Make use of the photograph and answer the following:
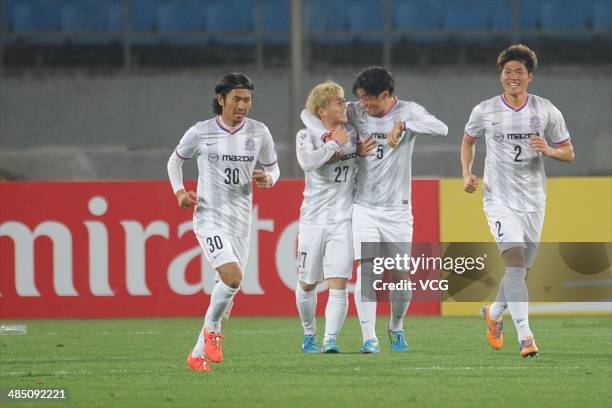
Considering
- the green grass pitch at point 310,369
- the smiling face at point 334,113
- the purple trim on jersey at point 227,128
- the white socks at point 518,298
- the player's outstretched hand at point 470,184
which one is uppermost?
the smiling face at point 334,113

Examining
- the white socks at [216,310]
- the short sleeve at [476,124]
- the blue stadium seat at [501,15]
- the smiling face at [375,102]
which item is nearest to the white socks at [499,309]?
the short sleeve at [476,124]

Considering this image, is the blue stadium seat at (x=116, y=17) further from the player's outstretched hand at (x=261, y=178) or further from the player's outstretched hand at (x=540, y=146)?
the player's outstretched hand at (x=540, y=146)

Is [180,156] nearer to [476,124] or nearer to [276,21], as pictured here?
[476,124]

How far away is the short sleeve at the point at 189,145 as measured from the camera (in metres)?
7.34

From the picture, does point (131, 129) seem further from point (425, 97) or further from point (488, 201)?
point (488, 201)

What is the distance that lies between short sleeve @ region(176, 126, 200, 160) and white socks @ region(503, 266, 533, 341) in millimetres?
2098

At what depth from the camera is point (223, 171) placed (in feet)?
23.8

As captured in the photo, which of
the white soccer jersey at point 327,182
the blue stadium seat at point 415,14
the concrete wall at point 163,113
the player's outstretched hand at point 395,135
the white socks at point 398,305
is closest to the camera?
the player's outstretched hand at point 395,135

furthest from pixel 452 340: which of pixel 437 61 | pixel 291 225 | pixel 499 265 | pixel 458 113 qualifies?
pixel 437 61

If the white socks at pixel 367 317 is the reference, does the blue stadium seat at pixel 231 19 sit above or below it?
above

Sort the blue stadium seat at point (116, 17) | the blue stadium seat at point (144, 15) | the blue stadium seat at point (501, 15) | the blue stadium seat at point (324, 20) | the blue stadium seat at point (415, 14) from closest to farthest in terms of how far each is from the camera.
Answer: the blue stadium seat at point (324, 20), the blue stadium seat at point (116, 17), the blue stadium seat at point (501, 15), the blue stadium seat at point (415, 14), the blue stadium seat at point (144, 15)

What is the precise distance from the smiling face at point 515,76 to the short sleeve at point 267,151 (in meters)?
1.53

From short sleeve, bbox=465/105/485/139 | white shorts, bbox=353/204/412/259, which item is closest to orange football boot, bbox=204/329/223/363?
white shorts, bbox=353/204/412/259

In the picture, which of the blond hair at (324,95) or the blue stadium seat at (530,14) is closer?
the blond hair at (324,95)
